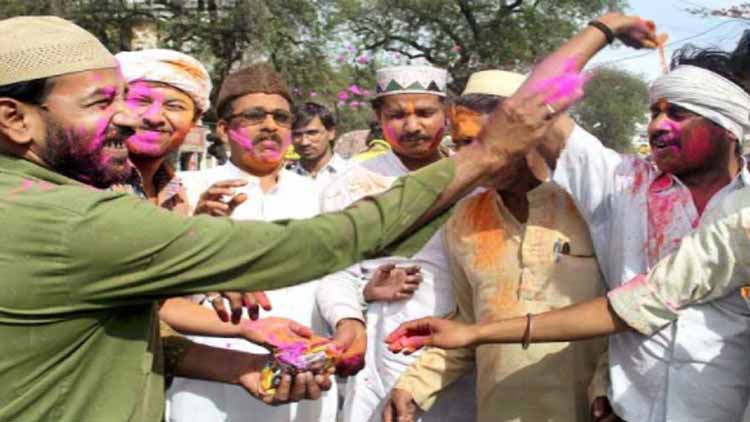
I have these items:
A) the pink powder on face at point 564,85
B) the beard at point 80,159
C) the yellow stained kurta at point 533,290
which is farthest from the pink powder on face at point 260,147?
the pink powder on face at point 564,85

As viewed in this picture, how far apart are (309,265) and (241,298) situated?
0.75 metres

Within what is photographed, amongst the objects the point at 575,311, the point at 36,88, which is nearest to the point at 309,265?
the point at 36,88

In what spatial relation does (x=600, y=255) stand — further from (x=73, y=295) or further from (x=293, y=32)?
(x=293, y=32)

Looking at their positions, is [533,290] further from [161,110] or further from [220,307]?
[161,110]

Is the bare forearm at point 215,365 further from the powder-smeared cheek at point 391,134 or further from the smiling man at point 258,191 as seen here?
the powder-smeared cheek at point 391,134

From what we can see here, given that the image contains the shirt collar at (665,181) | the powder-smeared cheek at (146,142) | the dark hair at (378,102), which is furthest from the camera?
the dark hair at (378,102)

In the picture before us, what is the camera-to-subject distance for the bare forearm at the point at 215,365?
2588 millimetres

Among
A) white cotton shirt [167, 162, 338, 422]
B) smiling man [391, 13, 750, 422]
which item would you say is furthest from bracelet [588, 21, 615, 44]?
white cotton shirt [167, 162, 338, 422]

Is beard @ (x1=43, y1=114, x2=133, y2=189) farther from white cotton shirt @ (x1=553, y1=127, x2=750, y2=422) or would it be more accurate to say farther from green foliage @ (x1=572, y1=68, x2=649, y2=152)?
white cotton shirt @ (x1=553, y1=127, x2=750, y2=422)

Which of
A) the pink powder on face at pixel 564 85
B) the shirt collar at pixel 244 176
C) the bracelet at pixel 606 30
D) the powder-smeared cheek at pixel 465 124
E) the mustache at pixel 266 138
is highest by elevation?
the bracelet at pixel 606 30

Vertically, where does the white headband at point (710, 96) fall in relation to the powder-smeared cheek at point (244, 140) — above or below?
above

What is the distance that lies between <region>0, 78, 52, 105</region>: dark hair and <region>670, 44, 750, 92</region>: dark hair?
6.74ft

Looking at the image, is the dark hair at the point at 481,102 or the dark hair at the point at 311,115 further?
the dark hair at the point at 311,115

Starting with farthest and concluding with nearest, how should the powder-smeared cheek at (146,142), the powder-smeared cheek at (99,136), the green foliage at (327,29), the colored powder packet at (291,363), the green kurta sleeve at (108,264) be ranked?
the green foliage at (327,29) → the powder-smeared cheek at (146,142) → the colored powder packet at (291,363) → the powder-smeared cheek at (99,136) → the green kurta sleeve at (108,264)
